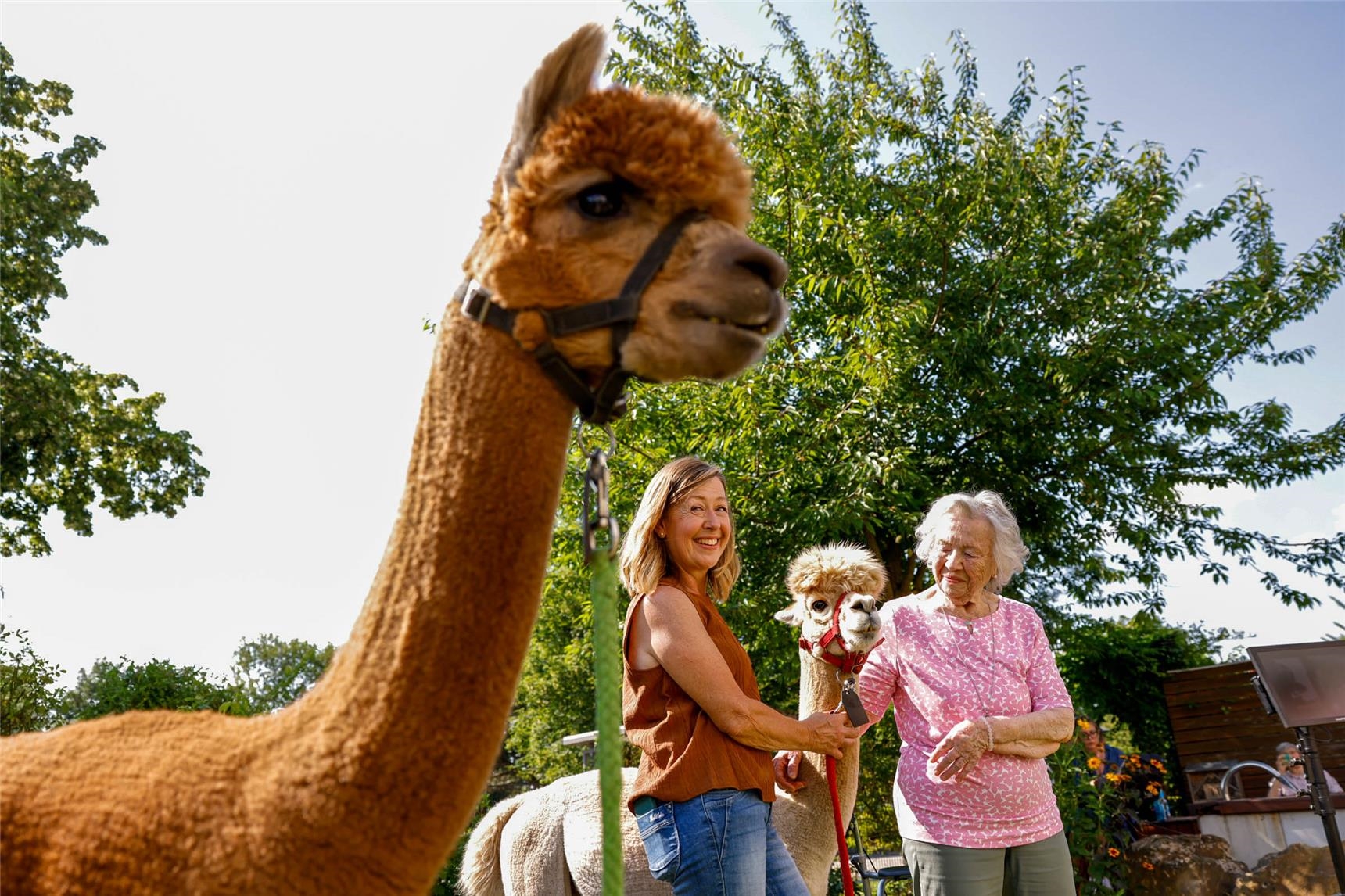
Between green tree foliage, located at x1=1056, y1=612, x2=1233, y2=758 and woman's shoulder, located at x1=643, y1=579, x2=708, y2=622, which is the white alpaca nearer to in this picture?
woman's shoulder, located at x1=643, y1=579, x2=708, y2=622

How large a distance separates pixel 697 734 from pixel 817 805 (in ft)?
4.67

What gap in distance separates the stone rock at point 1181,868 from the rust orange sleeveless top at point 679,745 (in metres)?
6.90

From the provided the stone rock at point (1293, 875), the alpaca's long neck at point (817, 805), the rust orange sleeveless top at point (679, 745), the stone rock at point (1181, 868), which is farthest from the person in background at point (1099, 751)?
the rust orange sleeveless top at point (679, 745)

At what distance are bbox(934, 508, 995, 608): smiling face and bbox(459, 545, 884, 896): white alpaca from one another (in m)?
0.33

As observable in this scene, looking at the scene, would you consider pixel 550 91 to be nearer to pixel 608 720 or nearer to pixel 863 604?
pixel 608 720

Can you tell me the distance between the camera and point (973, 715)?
326 centimetres

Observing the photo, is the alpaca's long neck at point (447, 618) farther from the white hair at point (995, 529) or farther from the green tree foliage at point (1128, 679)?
the green tree foliage at point (1128, 679)

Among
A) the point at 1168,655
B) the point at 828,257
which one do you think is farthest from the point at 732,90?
the point at 1168,655

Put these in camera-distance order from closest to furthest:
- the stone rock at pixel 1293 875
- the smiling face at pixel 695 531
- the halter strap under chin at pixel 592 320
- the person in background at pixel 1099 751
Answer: the halter strap under chin at pixel 592 320 < the smiling face at pixel 695 531 < the stone rock at pixel 1293 875 < the person in background at pixel 1099 751

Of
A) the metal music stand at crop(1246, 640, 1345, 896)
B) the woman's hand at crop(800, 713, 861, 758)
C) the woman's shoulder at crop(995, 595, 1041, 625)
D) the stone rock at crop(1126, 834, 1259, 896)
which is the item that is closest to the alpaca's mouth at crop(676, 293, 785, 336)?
the woman's hand at crop(800, 713, 861, 758)

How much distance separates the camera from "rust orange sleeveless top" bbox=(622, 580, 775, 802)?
2.60 meters

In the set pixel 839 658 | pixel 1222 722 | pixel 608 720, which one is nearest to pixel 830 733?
pixel 839 658

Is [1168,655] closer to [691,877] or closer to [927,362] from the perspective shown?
[927,362]

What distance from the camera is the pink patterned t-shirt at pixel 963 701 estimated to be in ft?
10.3
